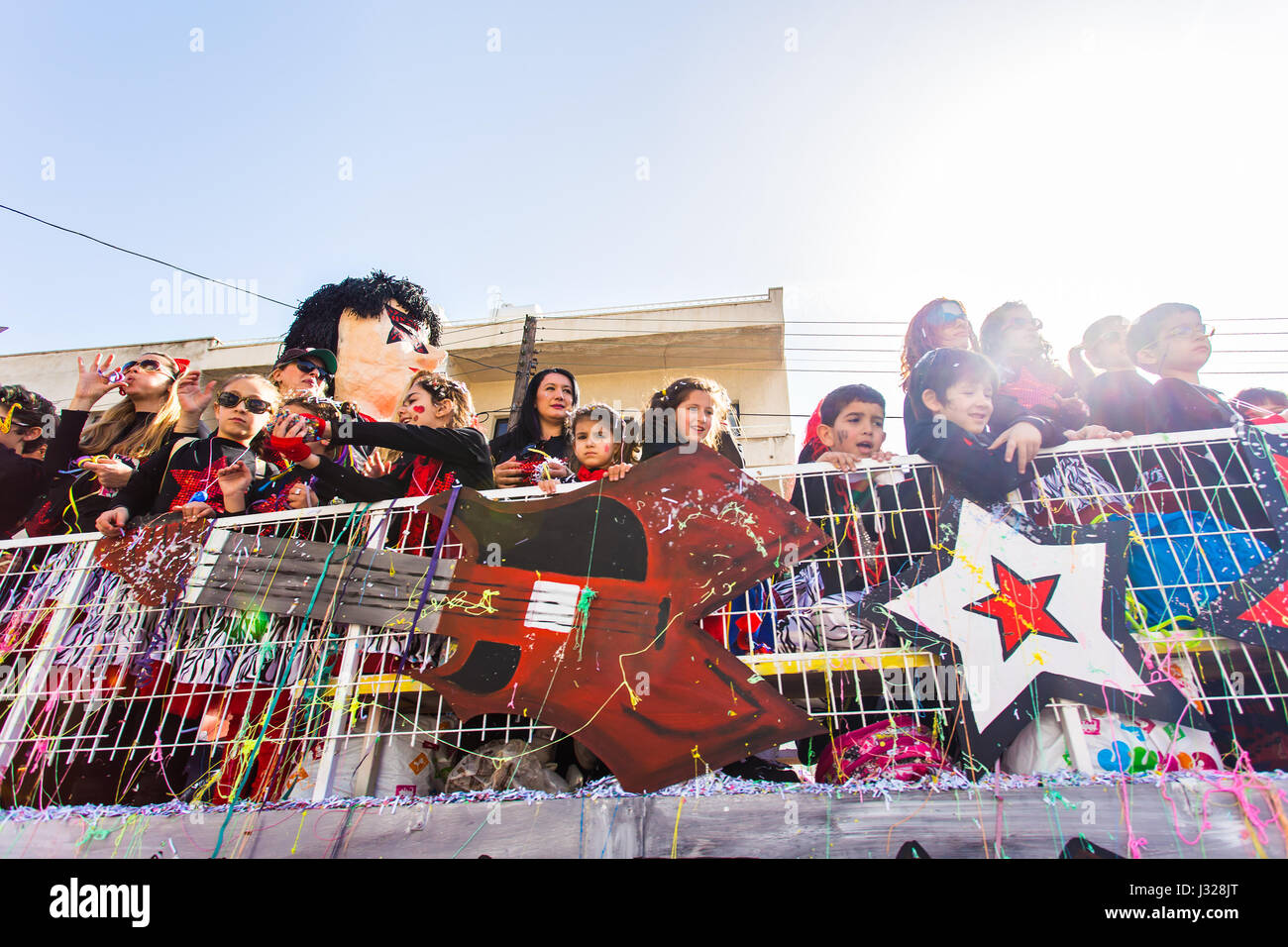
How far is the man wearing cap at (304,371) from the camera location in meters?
4.32

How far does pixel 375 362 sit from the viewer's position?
5.31 metres

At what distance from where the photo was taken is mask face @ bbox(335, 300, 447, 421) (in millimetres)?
5262

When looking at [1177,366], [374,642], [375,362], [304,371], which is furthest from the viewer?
[375,362]

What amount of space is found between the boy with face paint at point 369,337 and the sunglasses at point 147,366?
1111mm

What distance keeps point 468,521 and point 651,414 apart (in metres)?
0.98

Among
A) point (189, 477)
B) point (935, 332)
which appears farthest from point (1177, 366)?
point (189, 477)

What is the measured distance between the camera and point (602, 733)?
2.15m

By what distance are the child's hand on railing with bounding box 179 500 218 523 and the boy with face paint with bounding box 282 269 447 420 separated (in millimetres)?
2251

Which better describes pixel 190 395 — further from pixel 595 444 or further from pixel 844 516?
pixel 844 516

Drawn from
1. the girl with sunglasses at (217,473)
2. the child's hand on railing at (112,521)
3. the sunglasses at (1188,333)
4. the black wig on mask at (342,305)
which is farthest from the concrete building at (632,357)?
the child's hand on railing at (112,521)

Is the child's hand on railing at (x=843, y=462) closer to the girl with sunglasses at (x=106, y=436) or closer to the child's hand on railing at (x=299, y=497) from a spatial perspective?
the child's hand on railing at (x=299, y=497)

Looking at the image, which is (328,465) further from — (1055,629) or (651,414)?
(1055,629)

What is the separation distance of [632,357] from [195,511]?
30.8ft
